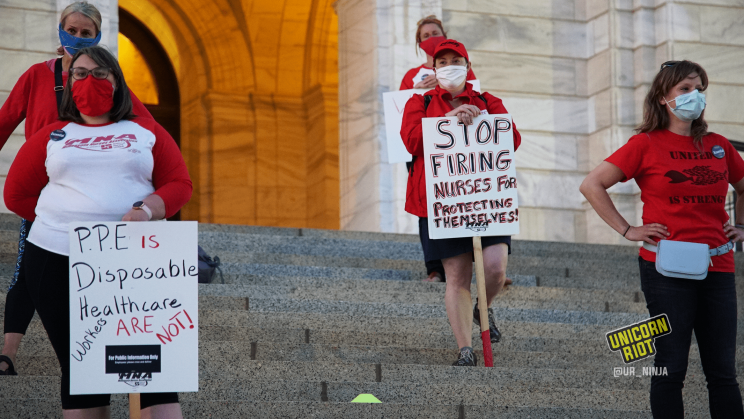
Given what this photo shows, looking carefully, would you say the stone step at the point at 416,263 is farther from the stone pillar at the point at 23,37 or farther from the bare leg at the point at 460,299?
the stone pillar at the point at 23,37

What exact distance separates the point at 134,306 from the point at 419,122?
2441 mm

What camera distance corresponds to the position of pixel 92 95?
4.41 m

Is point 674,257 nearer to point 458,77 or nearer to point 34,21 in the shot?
point 458,77

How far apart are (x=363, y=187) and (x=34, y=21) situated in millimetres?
3900

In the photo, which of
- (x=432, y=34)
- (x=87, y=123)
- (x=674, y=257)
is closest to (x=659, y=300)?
(x=674, y=257)

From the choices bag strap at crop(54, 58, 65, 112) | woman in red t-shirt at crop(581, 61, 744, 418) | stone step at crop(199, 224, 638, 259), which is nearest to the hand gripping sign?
woman in red t-shirt at crop(581, 61, 744, 418)

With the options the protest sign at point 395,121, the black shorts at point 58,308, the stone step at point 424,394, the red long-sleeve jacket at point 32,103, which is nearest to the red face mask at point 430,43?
the protest sign at point 395,121

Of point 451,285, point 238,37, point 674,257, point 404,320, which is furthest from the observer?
point 238,37

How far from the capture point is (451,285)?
6.17m

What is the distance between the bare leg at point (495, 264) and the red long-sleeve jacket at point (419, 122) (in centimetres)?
42

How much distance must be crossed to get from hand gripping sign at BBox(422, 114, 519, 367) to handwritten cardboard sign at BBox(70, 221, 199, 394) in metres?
2.05

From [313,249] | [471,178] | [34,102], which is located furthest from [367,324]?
[34,102]

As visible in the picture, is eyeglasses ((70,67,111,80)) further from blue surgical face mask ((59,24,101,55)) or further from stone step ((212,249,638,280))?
stone step ((212,249,638,280))

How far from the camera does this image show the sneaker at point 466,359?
6.04 m
